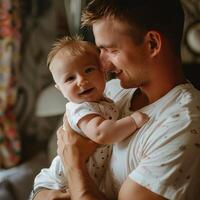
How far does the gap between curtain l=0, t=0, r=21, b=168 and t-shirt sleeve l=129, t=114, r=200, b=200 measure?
1190mm

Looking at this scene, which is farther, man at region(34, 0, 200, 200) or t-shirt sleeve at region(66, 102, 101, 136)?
t-shirt sleeve at region(66, 102, 101, 136)

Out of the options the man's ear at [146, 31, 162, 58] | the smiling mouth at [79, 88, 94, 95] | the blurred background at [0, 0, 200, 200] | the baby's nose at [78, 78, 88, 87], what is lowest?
the blurred background at [0, 0, 200, 200]

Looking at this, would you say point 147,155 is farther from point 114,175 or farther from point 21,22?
point 21,22

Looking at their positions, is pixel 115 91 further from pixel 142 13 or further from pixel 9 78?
pixel 9 78

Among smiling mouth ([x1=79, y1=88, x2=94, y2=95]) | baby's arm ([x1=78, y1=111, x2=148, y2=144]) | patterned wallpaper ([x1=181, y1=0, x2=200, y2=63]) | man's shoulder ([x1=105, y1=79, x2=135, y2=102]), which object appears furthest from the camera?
patterned wallpaper ([x1=181, y1=0, x2=200, y2=63])

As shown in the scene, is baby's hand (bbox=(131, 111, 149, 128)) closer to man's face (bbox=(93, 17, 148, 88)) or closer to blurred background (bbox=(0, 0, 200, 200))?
man's face (bbox=(93, 17, 148, 88))

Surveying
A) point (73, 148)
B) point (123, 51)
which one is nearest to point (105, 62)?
point (123, 51)

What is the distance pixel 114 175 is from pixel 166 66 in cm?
40

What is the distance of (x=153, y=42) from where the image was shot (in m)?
1.35

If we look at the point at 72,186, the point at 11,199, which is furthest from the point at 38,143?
the point at 72,186

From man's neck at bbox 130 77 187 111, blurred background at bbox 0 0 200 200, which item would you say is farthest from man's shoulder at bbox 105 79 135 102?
blurred background at bbox 0 0 200 200

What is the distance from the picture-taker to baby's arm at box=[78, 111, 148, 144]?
1.30 meters

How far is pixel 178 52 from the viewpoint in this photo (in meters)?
1.41

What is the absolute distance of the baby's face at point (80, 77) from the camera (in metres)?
1.40
